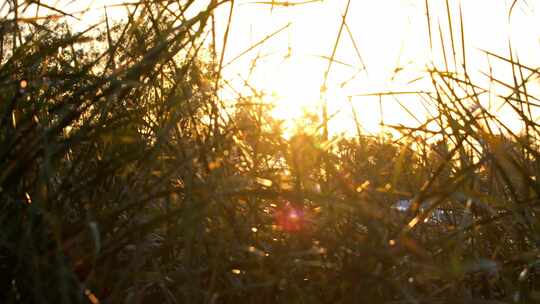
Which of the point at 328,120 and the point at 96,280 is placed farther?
the point at 328,120

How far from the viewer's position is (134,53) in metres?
1.12

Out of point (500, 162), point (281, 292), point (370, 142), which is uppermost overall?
point (370, 142)

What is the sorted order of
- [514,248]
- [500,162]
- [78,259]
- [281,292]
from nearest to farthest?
[78,259]
[281,292]
[500,162]
[514,248]

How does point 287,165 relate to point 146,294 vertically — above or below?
above

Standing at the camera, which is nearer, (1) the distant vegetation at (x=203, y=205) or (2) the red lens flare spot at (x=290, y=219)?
(1) the distant vegetation at (x=203, y=205)

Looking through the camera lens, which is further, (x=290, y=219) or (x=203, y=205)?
(x=290, y=219)

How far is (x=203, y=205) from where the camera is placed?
2.77ft

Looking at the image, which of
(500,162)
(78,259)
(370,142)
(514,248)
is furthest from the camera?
(370,142)

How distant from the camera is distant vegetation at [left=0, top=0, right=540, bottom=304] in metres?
0.89

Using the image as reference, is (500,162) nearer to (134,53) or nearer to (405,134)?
(405,134)

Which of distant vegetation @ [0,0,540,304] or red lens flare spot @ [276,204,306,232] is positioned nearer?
distant vegetation @ [0,0,540,304]

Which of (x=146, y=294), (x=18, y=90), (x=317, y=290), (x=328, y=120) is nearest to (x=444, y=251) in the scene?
(x=317, y=290)

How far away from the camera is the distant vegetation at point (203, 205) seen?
2.91 feet

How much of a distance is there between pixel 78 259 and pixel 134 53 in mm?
360
